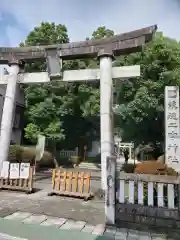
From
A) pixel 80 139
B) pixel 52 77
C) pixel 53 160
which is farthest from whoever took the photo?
pixel 80 139

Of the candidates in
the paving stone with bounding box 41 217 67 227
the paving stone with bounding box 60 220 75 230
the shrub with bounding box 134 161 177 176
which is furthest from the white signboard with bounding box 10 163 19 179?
the shrub with bounding box 134 161 177 176

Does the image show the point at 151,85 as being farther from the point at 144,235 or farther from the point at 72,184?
the point at 144,235

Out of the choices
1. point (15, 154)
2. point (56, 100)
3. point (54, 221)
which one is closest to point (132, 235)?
point (54, 221)

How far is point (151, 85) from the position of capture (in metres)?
13.6

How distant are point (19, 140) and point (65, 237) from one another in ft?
60.8

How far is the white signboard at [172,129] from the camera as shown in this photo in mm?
7508

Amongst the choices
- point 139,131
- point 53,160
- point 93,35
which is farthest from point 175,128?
point 93,35

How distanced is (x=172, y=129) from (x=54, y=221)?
17.2 feet

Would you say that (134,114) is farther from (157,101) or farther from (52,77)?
(52,77)

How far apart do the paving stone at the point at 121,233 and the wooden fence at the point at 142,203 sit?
12.4 inches

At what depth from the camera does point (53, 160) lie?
18828 millimetres

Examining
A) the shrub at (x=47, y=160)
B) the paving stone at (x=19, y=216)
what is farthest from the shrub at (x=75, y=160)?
the paving stone at (x=19, y=216)

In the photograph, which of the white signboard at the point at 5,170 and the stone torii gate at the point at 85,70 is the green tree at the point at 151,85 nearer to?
the stone torii gate at the point at 85,70

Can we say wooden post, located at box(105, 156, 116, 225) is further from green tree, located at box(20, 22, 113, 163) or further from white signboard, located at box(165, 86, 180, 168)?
green tree, located at box(20, 22, 113, 163)
